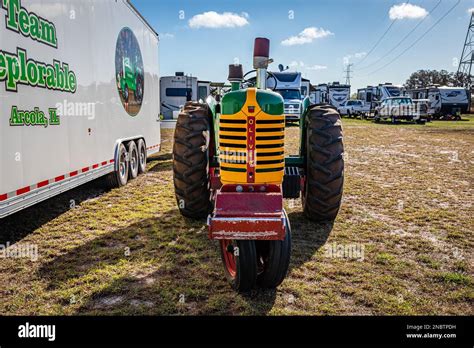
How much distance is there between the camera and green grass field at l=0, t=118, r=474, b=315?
142 inches

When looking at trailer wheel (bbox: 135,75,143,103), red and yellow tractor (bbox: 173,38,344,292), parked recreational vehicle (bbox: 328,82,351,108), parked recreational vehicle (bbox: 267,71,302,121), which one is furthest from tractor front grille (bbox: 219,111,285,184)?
parked recreational vehicle (bbox: 328,82,351,108)

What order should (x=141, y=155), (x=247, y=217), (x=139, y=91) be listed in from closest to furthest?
(x=247, y=217) < (x=139, y=91) < (x=141, y=155)

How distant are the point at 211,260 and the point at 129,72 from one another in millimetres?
5530

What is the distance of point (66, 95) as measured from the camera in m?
5.69

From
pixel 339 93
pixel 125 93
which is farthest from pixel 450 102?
pixel 125 93

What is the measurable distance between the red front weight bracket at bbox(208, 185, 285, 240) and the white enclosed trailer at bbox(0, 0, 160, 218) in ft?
8.11

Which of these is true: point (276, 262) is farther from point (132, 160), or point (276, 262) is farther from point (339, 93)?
point (339, 93)

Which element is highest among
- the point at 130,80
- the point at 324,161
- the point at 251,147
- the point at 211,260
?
the point at 130,80

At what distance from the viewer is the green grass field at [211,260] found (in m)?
3.61

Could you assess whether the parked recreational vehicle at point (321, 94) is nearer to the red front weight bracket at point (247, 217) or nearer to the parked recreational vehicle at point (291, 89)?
the parked recreational vehicle at point (291, 89)

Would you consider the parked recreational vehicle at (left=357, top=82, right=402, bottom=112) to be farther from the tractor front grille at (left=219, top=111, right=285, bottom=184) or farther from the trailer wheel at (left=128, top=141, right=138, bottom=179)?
the tractor front grille at (left=219, top=111, right=285, bottom=184)

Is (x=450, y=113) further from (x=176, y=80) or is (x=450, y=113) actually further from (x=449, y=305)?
(x=449, y=305)

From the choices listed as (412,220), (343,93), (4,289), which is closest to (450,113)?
(343,93)

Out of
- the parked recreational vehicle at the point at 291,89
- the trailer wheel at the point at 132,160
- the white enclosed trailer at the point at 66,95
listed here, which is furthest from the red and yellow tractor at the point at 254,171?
the parked recreational vehicle at the point at 291,89
